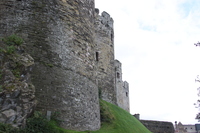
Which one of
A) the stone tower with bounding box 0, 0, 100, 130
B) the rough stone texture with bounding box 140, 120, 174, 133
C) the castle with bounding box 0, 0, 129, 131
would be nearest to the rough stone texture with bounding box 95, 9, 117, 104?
the castle with bounding box 0, 0, 129, 131

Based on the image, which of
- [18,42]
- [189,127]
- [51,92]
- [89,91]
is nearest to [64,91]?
[51,92]

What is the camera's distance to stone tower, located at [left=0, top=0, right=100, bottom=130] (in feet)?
33.8

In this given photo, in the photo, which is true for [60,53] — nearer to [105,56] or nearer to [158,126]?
[105,56]

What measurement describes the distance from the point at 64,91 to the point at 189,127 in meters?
66.8

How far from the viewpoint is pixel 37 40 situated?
10.7 metres

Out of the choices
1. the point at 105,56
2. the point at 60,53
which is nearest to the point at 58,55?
the point at 60,53

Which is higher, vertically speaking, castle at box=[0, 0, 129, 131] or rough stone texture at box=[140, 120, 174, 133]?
castle at box=[0, 0, 129, 131]

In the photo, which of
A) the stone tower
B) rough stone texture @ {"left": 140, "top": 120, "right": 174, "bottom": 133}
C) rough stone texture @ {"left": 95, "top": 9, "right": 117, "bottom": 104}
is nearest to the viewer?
the stone tower

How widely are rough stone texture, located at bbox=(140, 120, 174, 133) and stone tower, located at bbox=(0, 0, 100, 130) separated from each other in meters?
17.0

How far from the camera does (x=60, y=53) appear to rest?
11.0 meters

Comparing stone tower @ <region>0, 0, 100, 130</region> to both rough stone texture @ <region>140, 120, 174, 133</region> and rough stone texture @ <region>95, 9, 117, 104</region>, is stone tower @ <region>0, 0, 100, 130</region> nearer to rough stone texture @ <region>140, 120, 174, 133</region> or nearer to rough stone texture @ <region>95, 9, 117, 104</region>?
rough stone texture @ <region>95, 9, 117, 104</region>

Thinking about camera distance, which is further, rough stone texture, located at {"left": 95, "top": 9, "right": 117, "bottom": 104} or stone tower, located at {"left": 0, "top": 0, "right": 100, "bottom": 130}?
rough stone texture, located at {"left": 95, "top": 9, "right": 117, "bottom": 104}

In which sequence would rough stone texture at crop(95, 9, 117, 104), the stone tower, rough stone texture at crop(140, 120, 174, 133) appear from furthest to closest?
rough stone texture at crop(140, 120, 174, 133) → rough stone texture at crop(95, 9, 117, 104) → the stone tower

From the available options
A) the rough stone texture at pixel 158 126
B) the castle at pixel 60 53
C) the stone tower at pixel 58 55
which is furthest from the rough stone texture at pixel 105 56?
the rough stone texture at pixel 158 126
